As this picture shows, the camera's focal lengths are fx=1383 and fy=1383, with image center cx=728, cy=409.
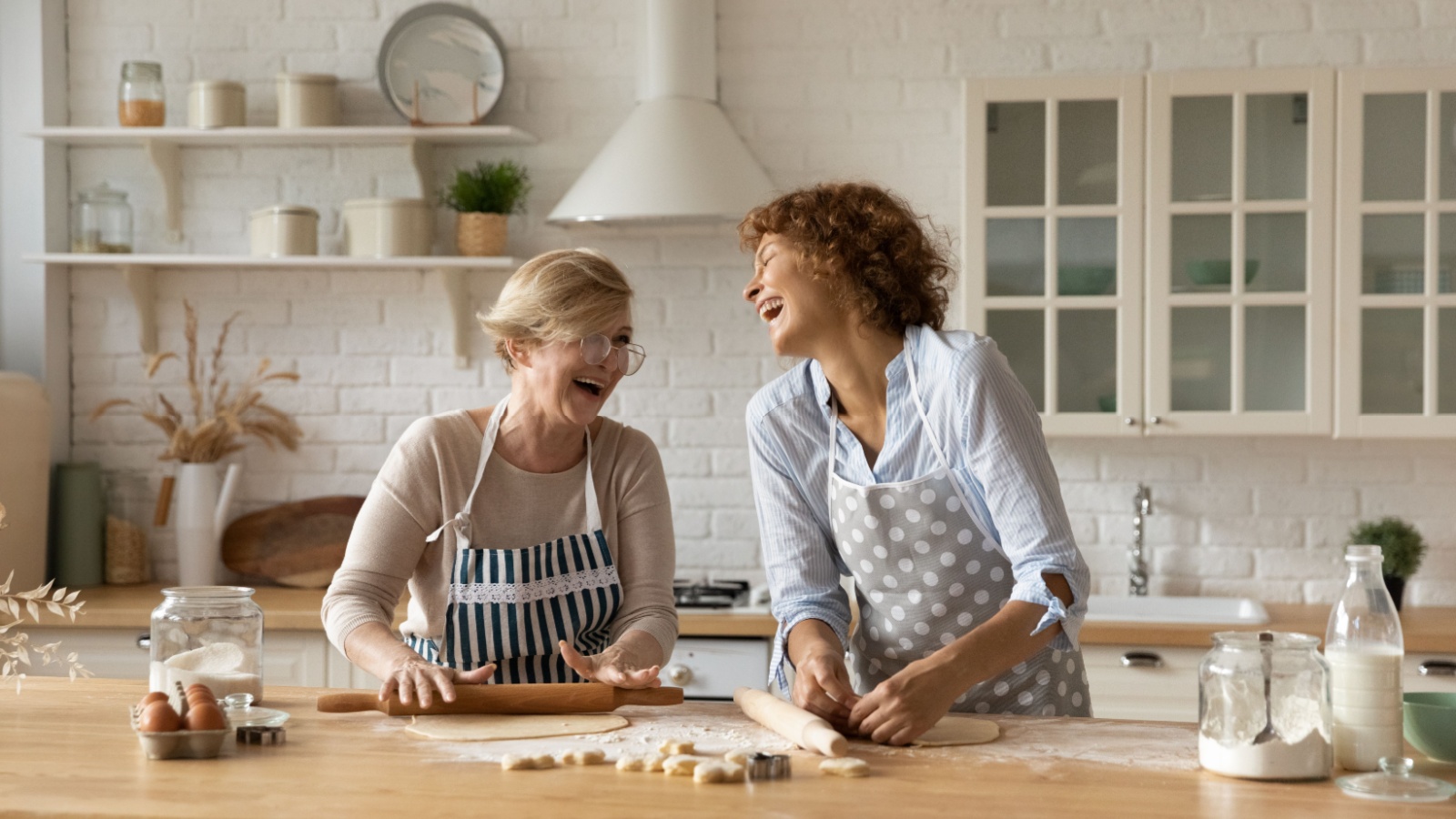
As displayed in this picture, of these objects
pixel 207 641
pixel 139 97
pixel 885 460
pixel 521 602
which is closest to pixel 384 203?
pixel 139 97

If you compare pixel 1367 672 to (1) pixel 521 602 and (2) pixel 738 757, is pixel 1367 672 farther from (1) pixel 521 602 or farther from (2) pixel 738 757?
(1) pixel 521 602

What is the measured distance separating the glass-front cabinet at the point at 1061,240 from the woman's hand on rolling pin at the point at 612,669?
5.80 feet

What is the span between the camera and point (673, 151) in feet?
11.8

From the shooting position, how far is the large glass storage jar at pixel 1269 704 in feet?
5.06

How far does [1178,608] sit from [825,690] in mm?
2127

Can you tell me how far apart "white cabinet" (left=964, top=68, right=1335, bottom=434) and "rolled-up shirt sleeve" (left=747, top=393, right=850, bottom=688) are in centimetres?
147

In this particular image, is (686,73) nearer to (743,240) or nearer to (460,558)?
(743,240)

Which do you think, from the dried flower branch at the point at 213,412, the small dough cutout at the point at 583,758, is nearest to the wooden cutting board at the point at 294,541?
the dried flower branch at the point at 213,412

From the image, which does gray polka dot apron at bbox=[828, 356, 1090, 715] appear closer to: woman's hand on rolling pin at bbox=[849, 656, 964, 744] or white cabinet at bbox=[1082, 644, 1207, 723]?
woman's hand on rolling pin at bbox=[849, 656, 964, 744]

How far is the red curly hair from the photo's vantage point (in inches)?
81.0

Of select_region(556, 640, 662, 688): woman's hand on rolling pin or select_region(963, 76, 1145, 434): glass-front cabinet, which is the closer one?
select_region(556, 640, 662, 688): woman's hand on rolling pin

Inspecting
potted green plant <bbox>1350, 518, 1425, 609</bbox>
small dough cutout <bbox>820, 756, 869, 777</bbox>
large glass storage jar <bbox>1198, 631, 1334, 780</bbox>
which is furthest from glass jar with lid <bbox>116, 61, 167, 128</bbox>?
potted green plant <bbox>1350, 518, 1425, 609</bbox>

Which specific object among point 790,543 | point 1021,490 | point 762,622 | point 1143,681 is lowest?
point 1143,681

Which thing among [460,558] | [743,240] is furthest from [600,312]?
[460,558]
